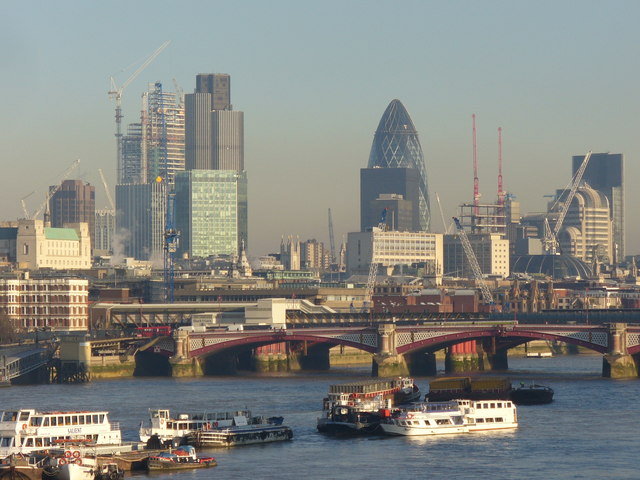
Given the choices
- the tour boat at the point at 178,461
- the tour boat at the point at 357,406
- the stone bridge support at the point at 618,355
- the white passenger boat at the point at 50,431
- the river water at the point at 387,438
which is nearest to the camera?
the river water at the point at 387,438

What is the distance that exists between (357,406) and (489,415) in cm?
870

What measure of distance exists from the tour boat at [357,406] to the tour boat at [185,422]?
4041 mm

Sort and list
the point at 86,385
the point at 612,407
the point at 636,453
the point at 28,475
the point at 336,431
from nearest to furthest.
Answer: the point at 28,475 < the point at 636,453 < the point at 336,431 < the point at 612,407 < the point at 86,385

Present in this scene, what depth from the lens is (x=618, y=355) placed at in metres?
162

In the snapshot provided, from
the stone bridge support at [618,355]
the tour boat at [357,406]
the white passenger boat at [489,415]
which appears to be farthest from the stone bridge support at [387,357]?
the white passenger boat at [489,415]

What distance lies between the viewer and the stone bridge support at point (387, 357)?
166m

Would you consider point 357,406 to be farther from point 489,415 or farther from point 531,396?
point 531,396

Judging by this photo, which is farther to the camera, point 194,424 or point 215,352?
point 215,352

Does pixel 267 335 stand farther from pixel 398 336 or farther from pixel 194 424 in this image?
pixel 194 424

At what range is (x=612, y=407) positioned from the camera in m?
132

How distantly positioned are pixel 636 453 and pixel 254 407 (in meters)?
35.3

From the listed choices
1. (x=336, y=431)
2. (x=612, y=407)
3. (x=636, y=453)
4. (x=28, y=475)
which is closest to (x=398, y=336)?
(x=612, y=407)

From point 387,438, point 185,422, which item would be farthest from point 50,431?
point 387,438

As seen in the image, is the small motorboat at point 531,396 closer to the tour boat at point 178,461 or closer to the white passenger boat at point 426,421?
the white passenger boat at point 426,421
